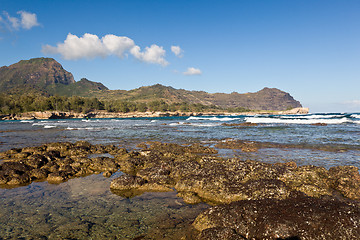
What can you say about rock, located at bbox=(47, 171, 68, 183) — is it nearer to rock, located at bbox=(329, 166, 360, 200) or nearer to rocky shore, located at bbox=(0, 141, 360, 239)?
rocky shore, located at bbox=(0, 141, 360, 239)

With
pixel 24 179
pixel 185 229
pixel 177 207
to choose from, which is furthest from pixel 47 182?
pixel 185 229

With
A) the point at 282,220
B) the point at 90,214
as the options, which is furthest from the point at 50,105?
the point at 282,220

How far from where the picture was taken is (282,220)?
499 centimetres

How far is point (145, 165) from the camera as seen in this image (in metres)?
13.4

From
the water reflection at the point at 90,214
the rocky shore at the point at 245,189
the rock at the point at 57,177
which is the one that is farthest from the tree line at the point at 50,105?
the water reflection at the point at 90,214

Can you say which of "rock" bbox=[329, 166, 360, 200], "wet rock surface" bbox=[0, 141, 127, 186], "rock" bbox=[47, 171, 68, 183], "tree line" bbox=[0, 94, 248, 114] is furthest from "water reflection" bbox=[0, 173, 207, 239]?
"tree line" bbox=[0, 94, 248, 114]

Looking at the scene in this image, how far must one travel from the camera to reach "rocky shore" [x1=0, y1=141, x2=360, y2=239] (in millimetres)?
4838

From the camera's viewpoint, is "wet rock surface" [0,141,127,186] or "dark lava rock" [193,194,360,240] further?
"wet rock surface" [0,141,127,186]

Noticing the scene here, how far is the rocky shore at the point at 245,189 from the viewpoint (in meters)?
4.84

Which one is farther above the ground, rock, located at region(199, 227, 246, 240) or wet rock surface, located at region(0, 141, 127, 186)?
rock, located at region(199, 227, 246, 240)

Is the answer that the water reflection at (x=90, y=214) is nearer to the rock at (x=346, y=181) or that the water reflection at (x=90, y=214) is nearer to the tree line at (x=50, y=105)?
the rock at (x=346, y=181)

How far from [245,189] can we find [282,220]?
2.89 m

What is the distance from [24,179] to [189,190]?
918 centimetres

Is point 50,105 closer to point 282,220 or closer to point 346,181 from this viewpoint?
point 282,220
